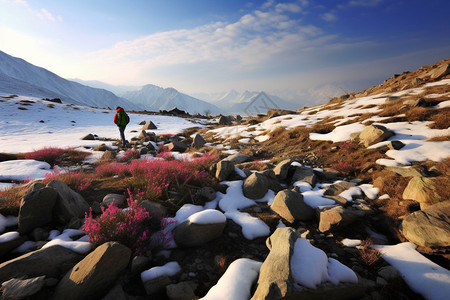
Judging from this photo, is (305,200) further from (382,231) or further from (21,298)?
(21,298)

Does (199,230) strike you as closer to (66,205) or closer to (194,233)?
(194,233)

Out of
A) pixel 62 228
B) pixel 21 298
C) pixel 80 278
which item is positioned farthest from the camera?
pixel 62 228

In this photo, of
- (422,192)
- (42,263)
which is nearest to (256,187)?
(422,192)

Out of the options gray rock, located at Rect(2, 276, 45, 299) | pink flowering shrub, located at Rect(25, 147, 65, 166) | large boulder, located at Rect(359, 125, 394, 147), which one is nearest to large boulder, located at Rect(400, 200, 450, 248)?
large boulder, located at Rect(359, 125, 394, 147)

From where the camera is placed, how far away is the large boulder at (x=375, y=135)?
6.72m

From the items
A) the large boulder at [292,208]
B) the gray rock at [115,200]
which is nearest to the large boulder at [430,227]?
the large boulder at [292,208]

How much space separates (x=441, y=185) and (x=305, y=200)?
7.97ft

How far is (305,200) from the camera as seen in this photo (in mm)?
4199

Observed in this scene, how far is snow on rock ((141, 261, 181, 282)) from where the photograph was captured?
7.89 feet

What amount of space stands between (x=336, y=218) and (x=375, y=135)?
17.7 feet

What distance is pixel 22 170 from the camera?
245 inches

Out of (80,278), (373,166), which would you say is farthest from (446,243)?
(80,278)

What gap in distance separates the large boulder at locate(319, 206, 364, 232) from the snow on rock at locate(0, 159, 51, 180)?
8.15 metres

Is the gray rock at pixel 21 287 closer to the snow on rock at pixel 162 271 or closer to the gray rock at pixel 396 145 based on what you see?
the snow on rock at pixel 162 271
